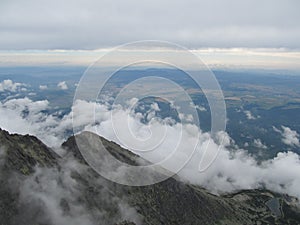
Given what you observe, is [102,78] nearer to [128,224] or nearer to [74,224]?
[128,224]

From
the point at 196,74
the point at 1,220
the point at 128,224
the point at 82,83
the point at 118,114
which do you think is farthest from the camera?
the point at 128,224

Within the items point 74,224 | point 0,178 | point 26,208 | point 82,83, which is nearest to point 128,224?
point 74,224

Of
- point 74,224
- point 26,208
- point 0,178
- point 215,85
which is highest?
point 215,85

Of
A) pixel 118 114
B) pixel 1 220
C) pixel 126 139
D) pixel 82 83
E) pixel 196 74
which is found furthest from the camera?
pixel 1 220

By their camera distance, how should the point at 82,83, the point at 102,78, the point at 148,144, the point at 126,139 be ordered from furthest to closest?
the point at 148,144
the point at 126,139
the point at 102,78
the point at 82,83

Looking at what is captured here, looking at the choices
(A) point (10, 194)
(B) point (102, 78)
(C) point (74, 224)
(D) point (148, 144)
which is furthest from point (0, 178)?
(B) point (102, 78)

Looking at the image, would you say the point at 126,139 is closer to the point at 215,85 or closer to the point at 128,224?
the point at 215,85

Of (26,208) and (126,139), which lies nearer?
(126,139)

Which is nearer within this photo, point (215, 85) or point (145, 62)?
point (215, 85)

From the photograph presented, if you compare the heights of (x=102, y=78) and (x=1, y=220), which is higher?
(x=102, y=78)
